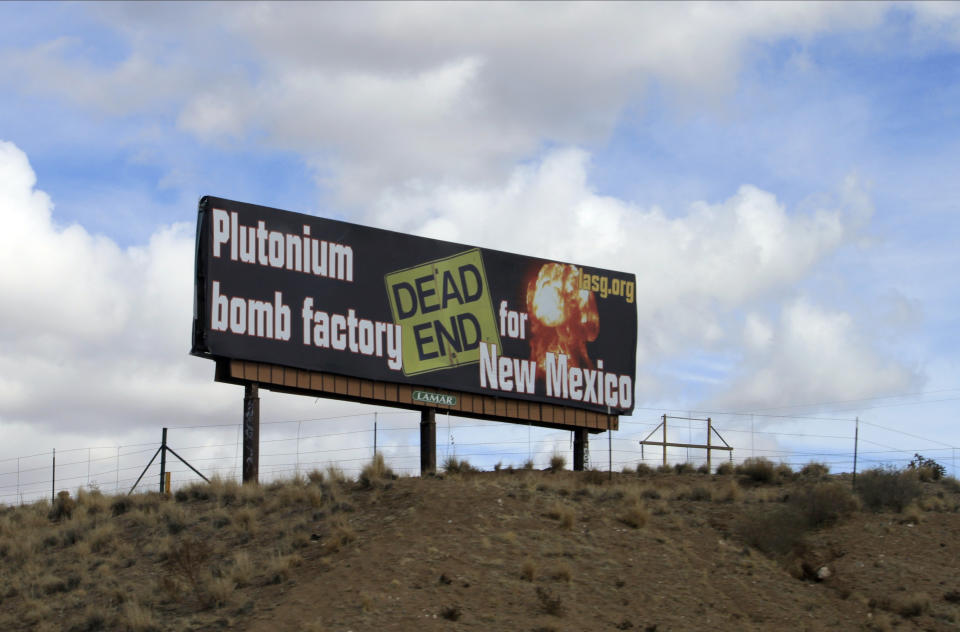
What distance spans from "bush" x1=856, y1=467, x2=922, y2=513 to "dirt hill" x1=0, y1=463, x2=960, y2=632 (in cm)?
5

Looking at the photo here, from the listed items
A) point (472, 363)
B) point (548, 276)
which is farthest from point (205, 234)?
point (548, 276)

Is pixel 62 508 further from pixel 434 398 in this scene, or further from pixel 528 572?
pixel 528 572

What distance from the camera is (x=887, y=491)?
30.5 meters

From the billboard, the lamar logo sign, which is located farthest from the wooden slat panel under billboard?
the billboard

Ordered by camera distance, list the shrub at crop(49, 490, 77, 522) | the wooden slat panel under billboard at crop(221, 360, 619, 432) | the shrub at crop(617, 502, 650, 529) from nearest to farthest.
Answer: the shrub at crop(617, 502, 650, 529)
the wooden slat panel under billboard at crop(221, 360, 619, 432)
the shrub at crop(49, 490, 77, 522)

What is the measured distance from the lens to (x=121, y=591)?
24453 mm

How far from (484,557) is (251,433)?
8.67m

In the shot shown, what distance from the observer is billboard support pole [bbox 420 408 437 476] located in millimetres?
33125

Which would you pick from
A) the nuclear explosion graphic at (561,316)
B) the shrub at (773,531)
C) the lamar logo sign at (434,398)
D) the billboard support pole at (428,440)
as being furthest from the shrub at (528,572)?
the nuclear explosion graphic at (561,316)

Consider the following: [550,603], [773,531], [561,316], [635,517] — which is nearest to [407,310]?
[561,316]

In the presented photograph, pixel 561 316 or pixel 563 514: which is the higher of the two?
pixel 561 316

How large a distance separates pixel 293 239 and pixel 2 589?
11.2m

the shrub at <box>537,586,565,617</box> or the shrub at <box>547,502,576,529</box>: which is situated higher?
the shrub at <box>547,502,576,529</box>

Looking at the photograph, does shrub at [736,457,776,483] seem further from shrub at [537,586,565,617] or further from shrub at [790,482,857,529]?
shrub at [537,586,565,617]
